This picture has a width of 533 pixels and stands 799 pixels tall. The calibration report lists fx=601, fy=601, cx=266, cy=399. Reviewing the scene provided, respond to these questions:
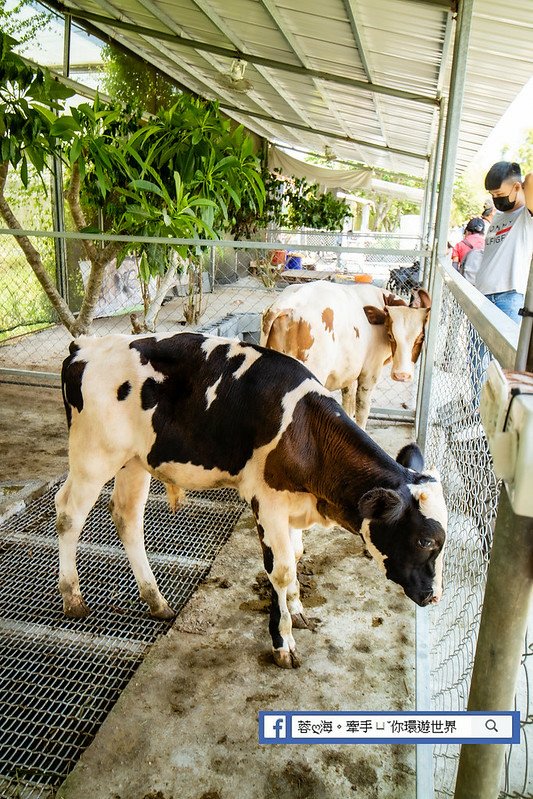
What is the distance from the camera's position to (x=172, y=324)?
33.0ft

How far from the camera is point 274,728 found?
3.87ft

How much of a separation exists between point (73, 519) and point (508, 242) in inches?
139

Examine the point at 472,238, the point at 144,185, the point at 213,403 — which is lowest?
the point at 213,403

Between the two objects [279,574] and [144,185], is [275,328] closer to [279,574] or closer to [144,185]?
[144,185]

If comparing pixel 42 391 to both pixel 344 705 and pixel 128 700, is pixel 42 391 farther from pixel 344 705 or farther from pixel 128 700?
pixel 344 705

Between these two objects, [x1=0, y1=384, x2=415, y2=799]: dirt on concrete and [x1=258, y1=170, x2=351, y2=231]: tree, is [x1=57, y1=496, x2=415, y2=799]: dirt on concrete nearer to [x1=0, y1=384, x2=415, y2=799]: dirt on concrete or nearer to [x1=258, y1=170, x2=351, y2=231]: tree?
[x1=0, y1=384, x2=415, y2=799]: dirt on concrete

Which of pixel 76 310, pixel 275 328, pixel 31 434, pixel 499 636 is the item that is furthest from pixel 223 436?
pixel 76 310

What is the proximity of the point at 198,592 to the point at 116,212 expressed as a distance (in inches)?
124

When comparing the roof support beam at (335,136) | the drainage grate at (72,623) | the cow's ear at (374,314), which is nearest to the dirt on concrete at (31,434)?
the drainage grate at (72,623)

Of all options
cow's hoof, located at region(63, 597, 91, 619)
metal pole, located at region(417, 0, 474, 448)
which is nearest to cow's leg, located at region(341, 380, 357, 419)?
metal pole, located at region(417, 0, 474, 448)

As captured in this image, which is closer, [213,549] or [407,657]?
[407,657]

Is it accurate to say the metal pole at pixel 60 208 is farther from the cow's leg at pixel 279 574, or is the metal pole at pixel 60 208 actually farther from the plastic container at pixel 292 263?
the cow's leg at pixel 279 574

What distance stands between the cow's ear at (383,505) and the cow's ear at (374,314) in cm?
271

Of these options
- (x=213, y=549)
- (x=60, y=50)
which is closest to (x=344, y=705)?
(x=213, y=549)
